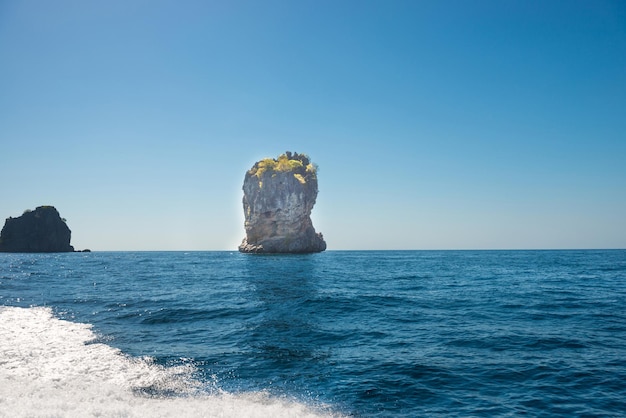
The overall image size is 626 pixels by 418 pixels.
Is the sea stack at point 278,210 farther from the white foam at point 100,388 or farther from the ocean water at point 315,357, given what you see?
the white foam at point 100,388

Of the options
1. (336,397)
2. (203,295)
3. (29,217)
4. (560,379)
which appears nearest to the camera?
(336,397)

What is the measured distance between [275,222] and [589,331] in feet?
281

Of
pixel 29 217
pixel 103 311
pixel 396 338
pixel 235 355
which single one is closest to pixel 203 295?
pixel 103 311

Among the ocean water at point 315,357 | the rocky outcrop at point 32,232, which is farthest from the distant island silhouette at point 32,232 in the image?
the ocean water at point 315,357

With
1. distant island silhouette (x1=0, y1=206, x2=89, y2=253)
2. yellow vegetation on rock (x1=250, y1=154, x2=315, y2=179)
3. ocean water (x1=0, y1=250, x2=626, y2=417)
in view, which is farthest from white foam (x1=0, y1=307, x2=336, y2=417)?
distant island silhouette (x1=0, y1=206, x2=89, y2=253)

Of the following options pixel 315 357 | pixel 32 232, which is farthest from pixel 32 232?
pixel 315 357

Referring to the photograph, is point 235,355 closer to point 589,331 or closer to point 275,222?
point 589,331

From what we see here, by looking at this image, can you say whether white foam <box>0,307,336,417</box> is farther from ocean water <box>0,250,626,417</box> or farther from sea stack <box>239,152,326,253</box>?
sea stack <box>239,152,326,253</box>

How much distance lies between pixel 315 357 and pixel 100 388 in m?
6.74

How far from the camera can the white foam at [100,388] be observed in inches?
328

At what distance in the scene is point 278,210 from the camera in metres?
97.1

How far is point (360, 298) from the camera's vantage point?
24734 mm

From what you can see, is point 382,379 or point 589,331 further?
point 589,331

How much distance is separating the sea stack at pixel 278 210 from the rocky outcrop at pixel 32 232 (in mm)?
107892
